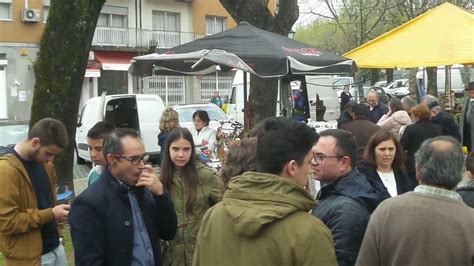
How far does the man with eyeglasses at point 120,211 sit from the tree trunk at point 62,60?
17.5 ft

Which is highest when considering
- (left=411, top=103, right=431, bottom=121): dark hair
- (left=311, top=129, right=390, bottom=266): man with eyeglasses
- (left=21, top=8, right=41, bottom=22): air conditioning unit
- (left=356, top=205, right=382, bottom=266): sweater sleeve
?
(left=21, top=8, right=41, bottom=22): air conditioning unit

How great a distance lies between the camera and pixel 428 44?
8.30m

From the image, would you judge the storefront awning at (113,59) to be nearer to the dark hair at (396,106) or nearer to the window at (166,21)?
the window at (166,21)

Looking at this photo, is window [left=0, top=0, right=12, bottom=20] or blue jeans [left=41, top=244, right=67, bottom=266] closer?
blue jeans [left=41, top=244, right=67, bottom=266]

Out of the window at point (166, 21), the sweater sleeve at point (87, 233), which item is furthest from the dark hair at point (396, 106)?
the window at point (166, 21)

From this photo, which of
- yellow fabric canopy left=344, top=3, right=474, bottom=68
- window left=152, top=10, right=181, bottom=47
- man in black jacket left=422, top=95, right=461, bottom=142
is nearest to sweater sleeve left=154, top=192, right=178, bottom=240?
yellow fabric canopy left=344, top=3, right=474, bottom=68

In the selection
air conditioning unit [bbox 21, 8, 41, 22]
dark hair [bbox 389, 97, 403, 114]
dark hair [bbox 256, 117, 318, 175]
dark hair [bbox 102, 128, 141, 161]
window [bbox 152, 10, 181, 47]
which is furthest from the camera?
window [bbox 152, 10, 181, 47]

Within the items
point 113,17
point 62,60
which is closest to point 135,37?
point 113,17

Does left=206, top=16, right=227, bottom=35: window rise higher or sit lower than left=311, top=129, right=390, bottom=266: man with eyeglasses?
higher

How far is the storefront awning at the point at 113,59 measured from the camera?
3431 cm

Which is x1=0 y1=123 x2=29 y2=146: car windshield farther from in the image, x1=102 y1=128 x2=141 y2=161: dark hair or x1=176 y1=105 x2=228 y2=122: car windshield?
x1=102 y1=128 x2=141 y2=161: dark hair

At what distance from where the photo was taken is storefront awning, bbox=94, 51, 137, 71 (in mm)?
34312

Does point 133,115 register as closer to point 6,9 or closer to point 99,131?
point 99,131

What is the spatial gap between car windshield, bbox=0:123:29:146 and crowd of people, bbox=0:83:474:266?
10139 mm
